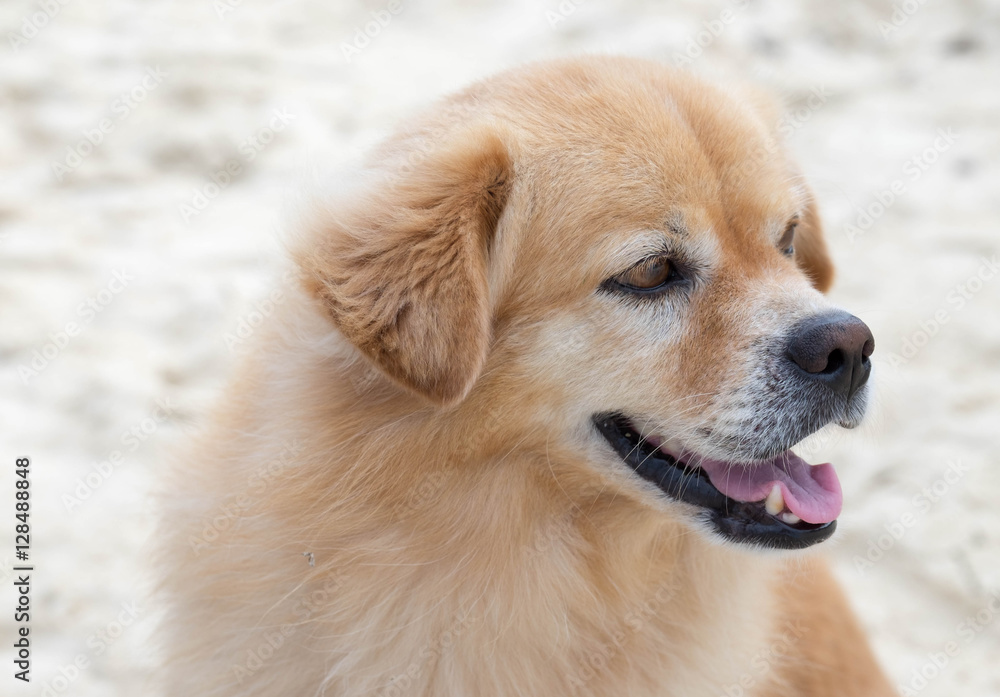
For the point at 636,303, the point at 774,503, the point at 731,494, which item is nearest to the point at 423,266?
the point at 636,303

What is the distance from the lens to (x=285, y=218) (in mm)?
2658

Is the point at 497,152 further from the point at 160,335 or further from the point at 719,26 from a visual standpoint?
the point at 719,26

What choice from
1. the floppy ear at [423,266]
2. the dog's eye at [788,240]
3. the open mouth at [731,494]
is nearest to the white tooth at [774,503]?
the open mouth at [731,494]

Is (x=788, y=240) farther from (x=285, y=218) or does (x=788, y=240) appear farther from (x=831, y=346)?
(x=285, y=218)

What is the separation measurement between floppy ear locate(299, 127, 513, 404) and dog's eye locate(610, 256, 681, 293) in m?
0.37

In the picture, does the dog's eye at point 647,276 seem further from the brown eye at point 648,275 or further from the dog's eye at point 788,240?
the dog's eye at point 788,240

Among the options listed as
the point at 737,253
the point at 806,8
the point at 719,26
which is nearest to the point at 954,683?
the point at 737,253

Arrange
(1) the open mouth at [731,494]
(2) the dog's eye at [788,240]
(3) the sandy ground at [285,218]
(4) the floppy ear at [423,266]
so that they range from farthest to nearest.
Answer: (3) the sandy ground at [285,218] → (2) the dog's eye at [788,240] → (1) the open mouth at [731,494] → (4) the floppy ear at [423,266]

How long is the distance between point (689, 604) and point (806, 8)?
607 cm

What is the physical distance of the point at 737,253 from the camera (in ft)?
8.74

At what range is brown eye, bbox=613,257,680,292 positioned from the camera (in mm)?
2533

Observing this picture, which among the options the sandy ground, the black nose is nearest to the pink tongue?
the sandy ground

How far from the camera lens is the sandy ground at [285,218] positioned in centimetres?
405

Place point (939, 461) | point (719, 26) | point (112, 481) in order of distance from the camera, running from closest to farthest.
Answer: point (112, 481)
point (939, 461)
point (719, 26)
